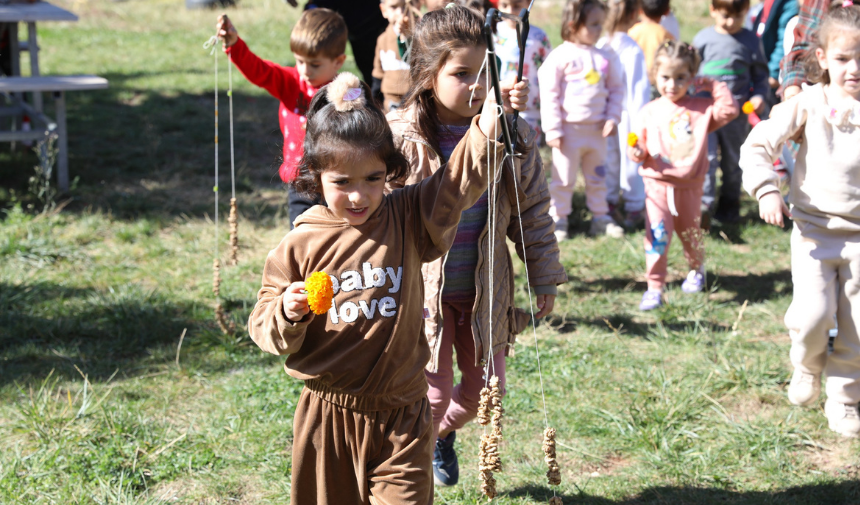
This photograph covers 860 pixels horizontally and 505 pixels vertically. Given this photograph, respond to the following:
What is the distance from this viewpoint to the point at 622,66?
5.88 m

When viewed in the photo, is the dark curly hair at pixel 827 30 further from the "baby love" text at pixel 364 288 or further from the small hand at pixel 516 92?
the "baby love" text at pixel 364 288

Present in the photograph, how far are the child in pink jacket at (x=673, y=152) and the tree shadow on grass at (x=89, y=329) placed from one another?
255 centimetres

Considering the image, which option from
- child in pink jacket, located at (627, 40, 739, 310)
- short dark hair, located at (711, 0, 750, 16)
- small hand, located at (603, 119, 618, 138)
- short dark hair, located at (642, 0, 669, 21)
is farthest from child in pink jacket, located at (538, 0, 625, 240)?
short dark hair, located at (642, 0, 669, 21)

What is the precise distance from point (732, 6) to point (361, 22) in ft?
9.32

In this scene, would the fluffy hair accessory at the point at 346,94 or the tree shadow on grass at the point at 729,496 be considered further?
the tree shadow on grass at the point at 729,496

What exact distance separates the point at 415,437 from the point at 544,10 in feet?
49.4

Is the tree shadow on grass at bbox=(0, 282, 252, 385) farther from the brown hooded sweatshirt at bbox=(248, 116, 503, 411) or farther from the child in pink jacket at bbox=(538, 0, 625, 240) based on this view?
the child in pink jacket at bbox=(538, 0, 625, 240)

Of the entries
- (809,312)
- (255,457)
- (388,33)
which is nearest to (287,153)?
(255,457)

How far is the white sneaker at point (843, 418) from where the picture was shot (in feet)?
11.2

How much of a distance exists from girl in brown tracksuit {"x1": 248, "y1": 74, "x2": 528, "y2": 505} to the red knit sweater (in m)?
1.66

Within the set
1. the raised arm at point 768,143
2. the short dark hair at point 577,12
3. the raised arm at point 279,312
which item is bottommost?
the raised arm at point 279,312

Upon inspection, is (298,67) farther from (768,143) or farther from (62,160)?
(62,160)

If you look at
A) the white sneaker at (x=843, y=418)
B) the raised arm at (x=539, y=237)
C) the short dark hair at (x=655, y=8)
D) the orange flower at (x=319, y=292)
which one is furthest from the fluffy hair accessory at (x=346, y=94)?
the short dark hair at (x=655, y=8)

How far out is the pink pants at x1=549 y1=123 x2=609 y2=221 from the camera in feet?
19.2
